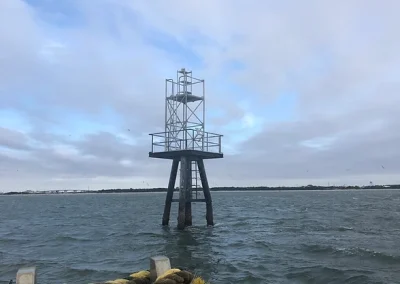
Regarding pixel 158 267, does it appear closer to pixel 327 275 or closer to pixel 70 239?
pixel 327 275

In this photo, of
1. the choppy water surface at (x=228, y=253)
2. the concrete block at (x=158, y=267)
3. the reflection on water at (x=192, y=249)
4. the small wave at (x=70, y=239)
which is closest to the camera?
the concrete block at (x=158, y=267)

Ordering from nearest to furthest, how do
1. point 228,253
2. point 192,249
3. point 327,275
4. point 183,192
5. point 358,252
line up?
1. point 327,275
2. point 358,252
3. point 228,253
4. point 192,249
5. point 183,192

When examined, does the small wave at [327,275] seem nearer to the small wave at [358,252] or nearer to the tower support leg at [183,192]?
the small wave at [358,252]

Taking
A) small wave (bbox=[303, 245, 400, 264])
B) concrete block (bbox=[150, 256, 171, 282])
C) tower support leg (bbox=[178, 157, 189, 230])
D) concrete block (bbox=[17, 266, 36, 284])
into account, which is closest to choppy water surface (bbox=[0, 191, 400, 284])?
small wave (bbox=[303, 245, 400, 264])

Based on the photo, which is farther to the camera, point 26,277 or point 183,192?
point 183,192

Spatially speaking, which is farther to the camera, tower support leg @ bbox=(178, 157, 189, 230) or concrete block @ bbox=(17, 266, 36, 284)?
tower support leg @ bbox=(178, 157, 189, 230)

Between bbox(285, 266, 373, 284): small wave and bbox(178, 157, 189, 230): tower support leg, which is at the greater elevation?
bbox(178, 157, 189, 230): tower support leg

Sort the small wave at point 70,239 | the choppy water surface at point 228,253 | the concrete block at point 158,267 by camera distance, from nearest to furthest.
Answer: the concrete block at point 158,267
the choppy water surface at point 228,253
the small wave at point 70,239

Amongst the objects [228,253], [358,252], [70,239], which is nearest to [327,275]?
[358,252]

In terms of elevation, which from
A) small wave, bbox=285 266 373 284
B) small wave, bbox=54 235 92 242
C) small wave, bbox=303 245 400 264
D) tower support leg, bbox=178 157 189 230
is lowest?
small wave, bbox=285 266 373 284

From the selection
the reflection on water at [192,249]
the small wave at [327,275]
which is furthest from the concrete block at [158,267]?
the small wave at [327,275]

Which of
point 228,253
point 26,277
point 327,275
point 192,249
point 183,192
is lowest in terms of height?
point 327,275

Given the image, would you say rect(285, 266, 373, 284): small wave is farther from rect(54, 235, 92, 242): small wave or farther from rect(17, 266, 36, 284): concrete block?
rect(54, 235, 92, 242): small wave

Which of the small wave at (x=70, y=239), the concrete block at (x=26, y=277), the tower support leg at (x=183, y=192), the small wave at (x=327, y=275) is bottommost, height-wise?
the small wave at (x=327, y=275)
